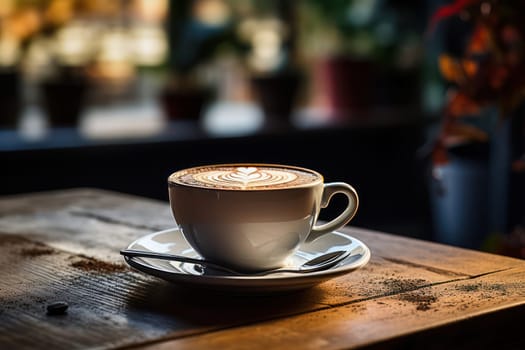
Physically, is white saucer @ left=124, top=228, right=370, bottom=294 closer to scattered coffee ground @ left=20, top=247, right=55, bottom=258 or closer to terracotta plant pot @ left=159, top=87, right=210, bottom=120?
scattered coffee ground @ left=20, top=247, right=55, bottom=258

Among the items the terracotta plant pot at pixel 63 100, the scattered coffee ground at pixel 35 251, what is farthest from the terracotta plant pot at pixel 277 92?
the scattered coffee ground at pixel 35 251

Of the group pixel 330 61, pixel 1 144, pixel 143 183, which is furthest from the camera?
pixel 330 61

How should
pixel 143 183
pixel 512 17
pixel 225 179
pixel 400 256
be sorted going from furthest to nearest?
pixel 143 183 < pixel 512 17 < pixel 400 256 < pixel 225 179

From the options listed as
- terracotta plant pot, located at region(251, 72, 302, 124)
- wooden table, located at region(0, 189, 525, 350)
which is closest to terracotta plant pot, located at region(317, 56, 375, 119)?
terracotta plant pot, located at region(251, 72, 302, 124)

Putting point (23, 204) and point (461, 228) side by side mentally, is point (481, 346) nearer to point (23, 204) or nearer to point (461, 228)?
point (23, 204)

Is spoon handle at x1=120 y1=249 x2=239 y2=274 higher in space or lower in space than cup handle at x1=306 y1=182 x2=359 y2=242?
lower

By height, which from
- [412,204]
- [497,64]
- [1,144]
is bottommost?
[412,204]

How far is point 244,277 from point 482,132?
791 millimetres

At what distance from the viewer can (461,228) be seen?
3.05m

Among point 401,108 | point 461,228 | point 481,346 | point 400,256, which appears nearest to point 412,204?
point 401,108

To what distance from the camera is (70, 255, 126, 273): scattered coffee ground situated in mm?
957

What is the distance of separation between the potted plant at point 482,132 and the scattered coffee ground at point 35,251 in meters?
0.71

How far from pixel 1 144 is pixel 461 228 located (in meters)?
1.60

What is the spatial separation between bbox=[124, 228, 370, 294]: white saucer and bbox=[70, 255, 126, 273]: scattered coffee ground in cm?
4
